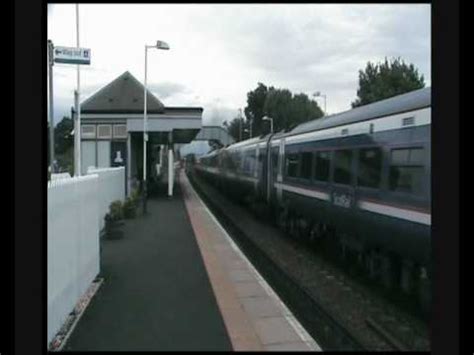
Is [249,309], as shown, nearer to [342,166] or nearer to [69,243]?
[69,243]

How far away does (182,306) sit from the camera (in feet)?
26.8

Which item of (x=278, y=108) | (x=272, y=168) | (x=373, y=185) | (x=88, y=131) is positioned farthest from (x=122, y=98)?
(x=373, y=185)

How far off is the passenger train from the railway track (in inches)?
48.9

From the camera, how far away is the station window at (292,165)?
54.6 feet

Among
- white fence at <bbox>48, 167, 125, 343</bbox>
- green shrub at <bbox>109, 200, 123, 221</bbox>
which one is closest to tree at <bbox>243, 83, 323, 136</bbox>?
green shrub at <bbox>109, 200, 123, 221</bbox>

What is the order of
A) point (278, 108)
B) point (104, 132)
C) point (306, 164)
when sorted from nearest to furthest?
point (306, 164), point (104, 132), point (278, 108)

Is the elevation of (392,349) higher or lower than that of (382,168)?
lower

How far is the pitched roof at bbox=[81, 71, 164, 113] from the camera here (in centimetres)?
3331

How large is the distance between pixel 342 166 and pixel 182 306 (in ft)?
15.5
